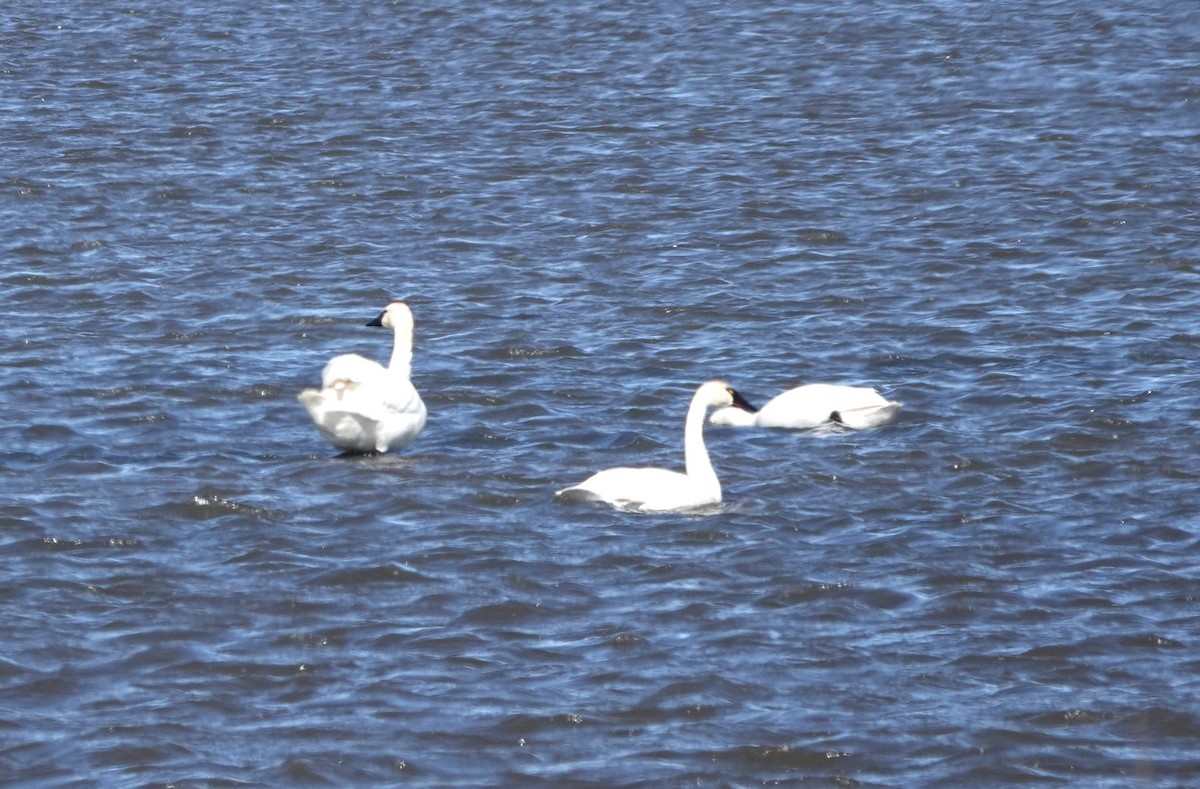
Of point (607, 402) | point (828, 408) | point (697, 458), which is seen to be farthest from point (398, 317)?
point (697, 458)

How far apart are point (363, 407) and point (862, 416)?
104 inches

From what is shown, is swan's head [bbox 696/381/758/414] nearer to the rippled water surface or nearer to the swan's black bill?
the swan's black bill

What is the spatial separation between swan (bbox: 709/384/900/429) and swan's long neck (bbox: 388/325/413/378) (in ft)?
6.12

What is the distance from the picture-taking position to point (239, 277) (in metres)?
14.9

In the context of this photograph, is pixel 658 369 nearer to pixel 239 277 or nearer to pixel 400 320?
pixel 400 320

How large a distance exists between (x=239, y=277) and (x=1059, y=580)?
7637 mm

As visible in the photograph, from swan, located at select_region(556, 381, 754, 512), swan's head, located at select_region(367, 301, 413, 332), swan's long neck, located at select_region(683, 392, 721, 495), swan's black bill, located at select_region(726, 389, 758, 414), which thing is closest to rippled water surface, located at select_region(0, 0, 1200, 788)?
swan, located at select_region(556, 381, 754, 512)

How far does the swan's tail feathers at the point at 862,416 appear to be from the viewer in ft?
37.4

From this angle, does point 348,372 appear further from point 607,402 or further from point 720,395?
point 720,395

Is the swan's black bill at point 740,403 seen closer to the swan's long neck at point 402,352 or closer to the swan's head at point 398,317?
the swan's long neck at point 402,352

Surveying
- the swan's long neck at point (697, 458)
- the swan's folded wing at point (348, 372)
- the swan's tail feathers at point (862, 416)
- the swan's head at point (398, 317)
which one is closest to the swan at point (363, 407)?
the swan's folded wing at point (348, 372)

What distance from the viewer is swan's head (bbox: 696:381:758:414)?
10609 millimetres

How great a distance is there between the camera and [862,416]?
11.4m

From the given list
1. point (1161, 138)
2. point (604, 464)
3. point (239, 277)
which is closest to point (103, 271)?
point (239, 277)
